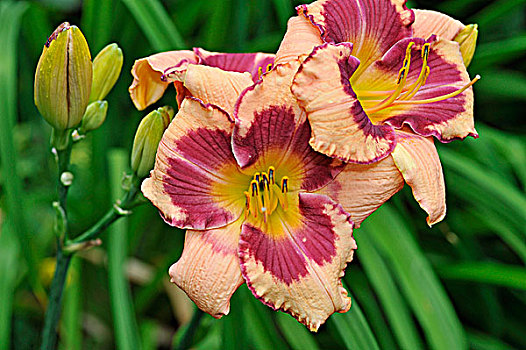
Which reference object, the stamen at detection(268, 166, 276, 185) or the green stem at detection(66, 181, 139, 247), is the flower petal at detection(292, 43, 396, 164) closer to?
the stamen at detection(268, 166, 276, 185)

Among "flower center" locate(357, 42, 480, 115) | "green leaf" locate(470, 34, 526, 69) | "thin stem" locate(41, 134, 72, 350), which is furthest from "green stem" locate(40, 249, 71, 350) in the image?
"green leaf" locate(470, 34, 526, 69)

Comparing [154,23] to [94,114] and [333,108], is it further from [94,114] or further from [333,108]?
[333,108]

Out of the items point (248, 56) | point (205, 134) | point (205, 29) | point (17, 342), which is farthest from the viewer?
point (205, 29)

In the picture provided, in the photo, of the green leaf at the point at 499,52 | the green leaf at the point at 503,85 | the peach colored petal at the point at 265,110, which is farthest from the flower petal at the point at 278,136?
the green leaf at the point at 503,85

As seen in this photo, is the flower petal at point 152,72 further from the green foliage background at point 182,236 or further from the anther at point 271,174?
the green foliage background at point 182,236

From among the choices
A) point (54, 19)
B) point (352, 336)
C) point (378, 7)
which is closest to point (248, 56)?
point (378, 7)

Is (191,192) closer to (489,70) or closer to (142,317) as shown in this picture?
(142,317)

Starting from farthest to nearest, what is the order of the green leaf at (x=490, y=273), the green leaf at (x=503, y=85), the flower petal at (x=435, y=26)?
1. the green leaf at (x=503, y=85)
2. the green leaf at (x=490, y=273)
3. the flower petal at (x=435, y=26)
